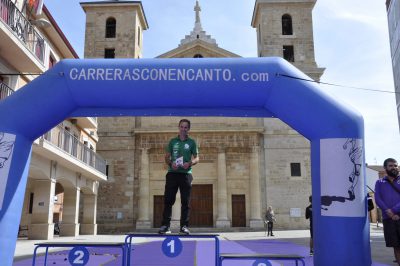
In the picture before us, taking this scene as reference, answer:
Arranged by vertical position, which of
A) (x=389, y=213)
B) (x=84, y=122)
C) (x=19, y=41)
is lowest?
(x=389, y=213)

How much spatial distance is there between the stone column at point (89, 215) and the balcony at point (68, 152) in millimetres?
1648

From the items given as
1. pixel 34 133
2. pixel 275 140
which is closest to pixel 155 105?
pixel 34 133

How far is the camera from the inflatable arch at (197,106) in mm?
6254

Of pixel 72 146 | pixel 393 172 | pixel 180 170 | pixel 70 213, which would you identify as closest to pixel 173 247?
pixel 180 170

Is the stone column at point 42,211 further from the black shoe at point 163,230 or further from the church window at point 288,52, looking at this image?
the church window at point 288,52

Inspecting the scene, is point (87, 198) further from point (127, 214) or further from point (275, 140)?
point (275, 140)

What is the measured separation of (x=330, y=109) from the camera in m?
6.43

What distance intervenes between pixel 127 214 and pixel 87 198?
302 centimetres

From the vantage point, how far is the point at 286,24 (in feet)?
107

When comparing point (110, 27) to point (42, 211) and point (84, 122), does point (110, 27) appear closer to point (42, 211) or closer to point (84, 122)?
point (84, 122)

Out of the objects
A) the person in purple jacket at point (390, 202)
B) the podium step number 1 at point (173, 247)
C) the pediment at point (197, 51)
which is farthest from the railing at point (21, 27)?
the pediment at point (197, 51)

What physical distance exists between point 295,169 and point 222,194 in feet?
18.0

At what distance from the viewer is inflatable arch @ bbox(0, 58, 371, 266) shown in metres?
6.25

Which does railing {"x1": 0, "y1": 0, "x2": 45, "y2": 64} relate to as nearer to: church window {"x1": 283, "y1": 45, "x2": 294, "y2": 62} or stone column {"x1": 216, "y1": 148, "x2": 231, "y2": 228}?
stone column {"x1": 216, "y1": 148, "x2": 231, "y2": 228}
